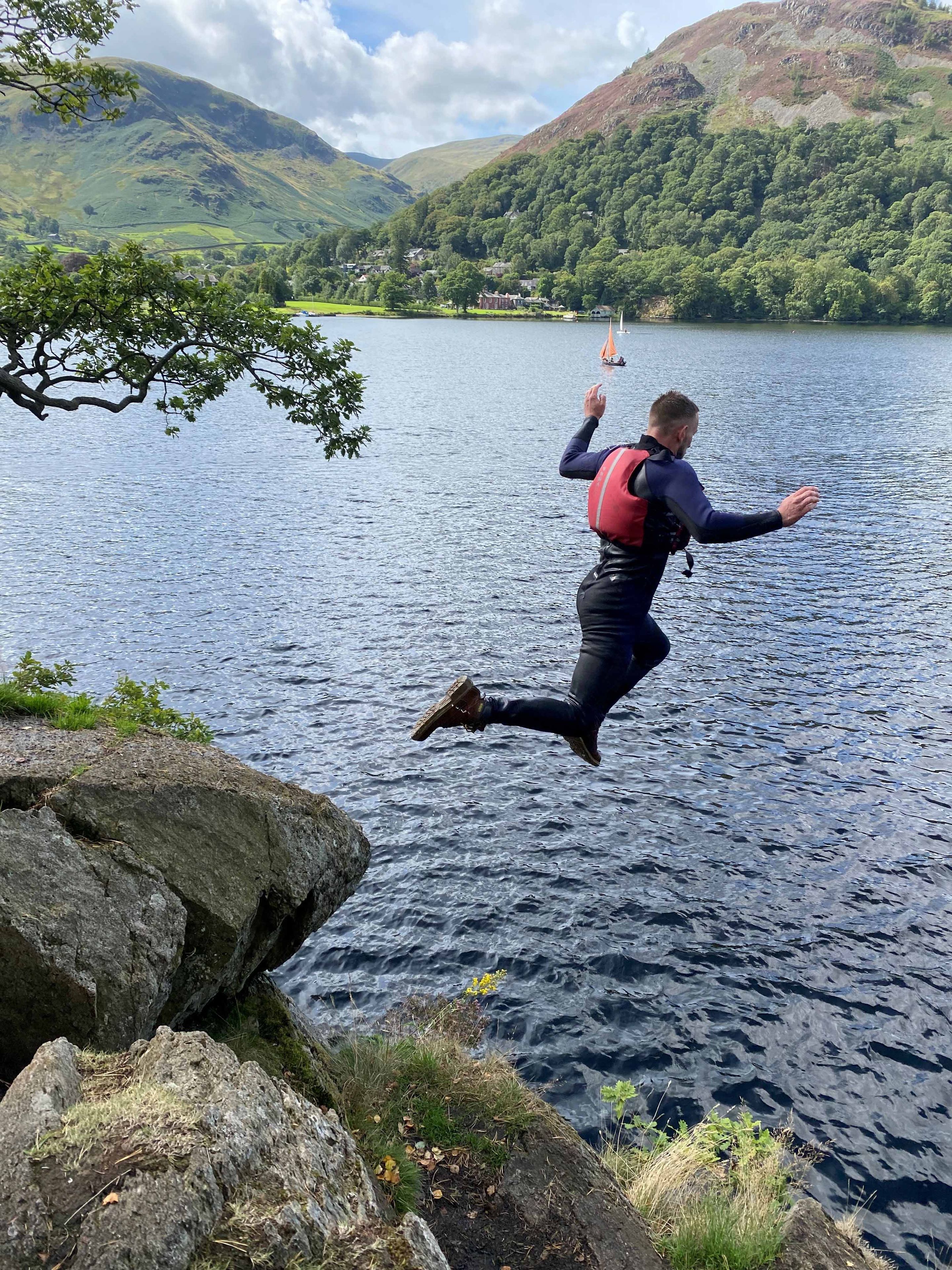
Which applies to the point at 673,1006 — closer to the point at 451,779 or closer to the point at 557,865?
the point at 557,865

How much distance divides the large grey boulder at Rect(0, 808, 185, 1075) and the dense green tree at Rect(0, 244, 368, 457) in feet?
27.8

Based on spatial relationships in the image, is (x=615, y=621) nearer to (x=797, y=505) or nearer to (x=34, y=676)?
(x=797, y=505)

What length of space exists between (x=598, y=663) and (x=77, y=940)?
5.16 meters

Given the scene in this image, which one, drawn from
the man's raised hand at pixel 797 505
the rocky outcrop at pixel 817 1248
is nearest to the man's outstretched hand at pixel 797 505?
the man's raised hand at pixel 797 505

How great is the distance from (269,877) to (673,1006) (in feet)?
26.2

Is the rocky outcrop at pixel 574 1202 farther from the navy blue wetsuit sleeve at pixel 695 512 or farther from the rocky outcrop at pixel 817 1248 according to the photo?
the navy blue wetsuit sleeve at pixel 695 512

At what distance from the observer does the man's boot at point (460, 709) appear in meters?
8.69

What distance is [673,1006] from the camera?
13891mm

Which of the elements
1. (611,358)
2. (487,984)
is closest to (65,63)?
(487,984)

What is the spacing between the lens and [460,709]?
8.76 metres

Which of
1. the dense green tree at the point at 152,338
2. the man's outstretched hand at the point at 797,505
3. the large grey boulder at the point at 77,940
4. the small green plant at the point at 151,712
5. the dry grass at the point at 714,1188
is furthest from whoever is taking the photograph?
the dense green tree at the point at 152,338

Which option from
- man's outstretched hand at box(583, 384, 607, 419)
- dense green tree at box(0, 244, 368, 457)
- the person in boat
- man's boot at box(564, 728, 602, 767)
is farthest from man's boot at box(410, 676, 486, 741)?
dense green tree at box(0, 244, 368, 457)

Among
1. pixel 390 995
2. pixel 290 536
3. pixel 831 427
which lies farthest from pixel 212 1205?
pixel 831 427

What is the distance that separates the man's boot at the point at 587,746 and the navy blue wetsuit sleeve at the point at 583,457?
263cm
